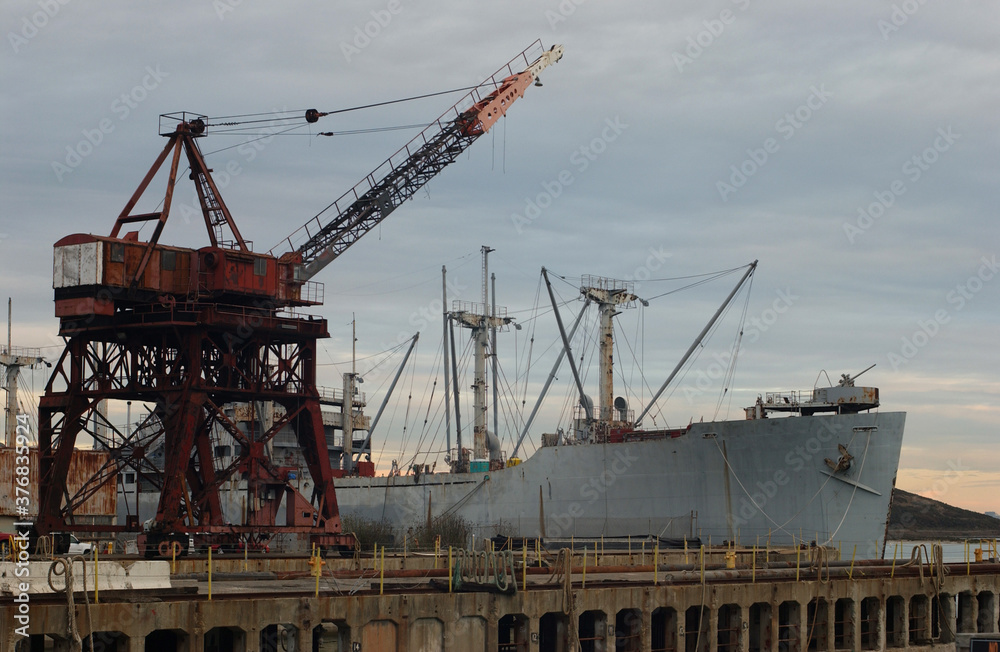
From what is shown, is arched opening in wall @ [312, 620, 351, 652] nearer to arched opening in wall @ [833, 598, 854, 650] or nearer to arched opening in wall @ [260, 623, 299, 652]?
arched opening in wall @ [260, 623, 299, 652]

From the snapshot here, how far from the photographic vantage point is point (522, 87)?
6097cm

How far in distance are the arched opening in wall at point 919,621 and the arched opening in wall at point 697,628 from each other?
8.52 meters

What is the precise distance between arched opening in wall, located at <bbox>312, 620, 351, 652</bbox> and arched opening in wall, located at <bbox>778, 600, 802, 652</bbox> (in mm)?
12811

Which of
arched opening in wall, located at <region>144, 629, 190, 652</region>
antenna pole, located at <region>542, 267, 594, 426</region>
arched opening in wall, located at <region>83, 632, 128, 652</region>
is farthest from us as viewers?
antenna pole, located at <region>542, 267, 594, 426</region>

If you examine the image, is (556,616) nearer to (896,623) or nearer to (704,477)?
(896,623)

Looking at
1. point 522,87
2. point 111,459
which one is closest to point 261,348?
point 111,459

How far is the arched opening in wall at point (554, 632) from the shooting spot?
26.1 metres

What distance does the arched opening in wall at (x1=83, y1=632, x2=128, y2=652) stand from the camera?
65.7ft

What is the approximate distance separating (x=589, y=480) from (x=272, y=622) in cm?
4483

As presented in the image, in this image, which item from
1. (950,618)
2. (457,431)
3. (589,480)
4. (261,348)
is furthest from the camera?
(457,431)

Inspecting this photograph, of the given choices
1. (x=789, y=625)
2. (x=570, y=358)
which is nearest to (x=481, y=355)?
(x=570, y=358)

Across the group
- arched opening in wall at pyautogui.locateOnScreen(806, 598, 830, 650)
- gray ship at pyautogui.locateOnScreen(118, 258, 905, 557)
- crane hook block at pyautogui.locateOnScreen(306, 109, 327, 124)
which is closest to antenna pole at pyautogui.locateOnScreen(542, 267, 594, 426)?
gray ship at pyautogui.locateOnScreen(118, 258, 905, 557)

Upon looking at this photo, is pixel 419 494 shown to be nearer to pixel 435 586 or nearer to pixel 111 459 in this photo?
pixel 111 459

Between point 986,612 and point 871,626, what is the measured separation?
6452 mm
